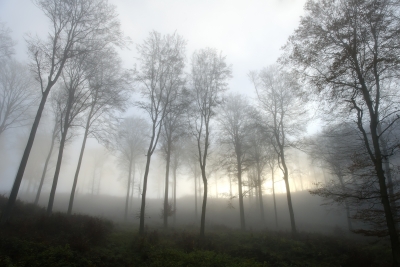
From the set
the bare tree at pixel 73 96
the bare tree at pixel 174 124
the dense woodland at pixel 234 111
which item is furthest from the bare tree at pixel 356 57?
the bare tree at pixel 73 96

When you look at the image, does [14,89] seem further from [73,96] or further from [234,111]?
[234,111]

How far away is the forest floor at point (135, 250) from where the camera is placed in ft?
24.3

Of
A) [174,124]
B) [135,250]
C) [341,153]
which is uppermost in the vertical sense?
[174,124]

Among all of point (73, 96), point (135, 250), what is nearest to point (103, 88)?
point (73, 96)

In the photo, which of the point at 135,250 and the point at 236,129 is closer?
the point at 135,250

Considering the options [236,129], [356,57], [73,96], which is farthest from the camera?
[236,129]

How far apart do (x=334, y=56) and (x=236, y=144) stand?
505 inches

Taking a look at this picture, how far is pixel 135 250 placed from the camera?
389 inches

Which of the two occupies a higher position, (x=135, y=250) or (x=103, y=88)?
(x=103, y=88)

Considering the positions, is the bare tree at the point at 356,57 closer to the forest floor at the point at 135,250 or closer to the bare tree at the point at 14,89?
the forest floor at the point at 135,250

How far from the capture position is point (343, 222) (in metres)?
27.5

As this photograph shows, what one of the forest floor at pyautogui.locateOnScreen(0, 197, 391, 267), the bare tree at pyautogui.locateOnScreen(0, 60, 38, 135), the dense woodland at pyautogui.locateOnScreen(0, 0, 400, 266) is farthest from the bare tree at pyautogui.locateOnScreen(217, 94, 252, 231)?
the bare tree at pyautogui.locateOnScreen(0, 60, 38, 135)

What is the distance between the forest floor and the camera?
7.41m

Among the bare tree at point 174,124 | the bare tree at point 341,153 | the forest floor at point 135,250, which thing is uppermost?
the bare tree at point 174,124
